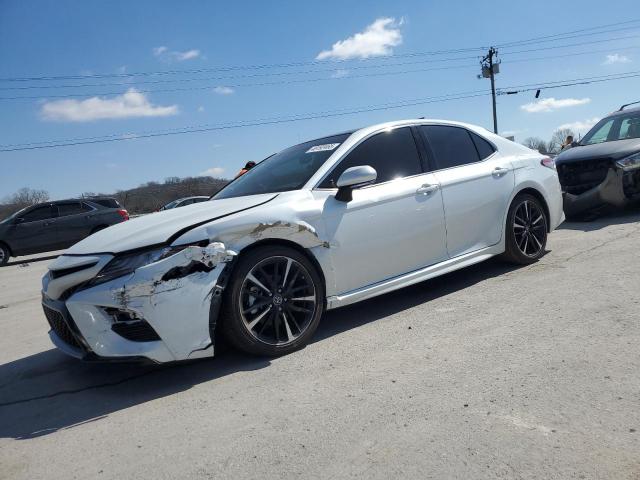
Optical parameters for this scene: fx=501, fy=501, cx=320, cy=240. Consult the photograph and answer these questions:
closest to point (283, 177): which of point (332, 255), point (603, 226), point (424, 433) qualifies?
point (332, 255)

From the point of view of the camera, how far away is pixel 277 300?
11.1 ft

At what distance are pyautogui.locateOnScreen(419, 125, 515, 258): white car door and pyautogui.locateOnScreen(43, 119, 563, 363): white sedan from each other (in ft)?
0.05

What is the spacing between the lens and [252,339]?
328 centimetres

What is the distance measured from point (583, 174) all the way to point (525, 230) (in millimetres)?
3394

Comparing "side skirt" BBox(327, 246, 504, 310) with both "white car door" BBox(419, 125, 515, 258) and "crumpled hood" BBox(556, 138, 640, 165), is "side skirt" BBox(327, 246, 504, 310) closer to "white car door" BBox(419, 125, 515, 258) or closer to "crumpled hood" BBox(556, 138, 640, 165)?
"white car door" BBox(419, 125, 515, 258)

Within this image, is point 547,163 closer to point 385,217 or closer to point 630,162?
point 385,217

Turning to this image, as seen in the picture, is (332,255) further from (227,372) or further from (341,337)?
(227,372)

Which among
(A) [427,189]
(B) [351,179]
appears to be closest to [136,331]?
(B) [351,179]

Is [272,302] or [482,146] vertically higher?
[482,146]

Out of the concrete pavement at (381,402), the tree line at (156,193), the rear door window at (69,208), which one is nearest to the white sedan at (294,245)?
the concrete pavement at (381,402)

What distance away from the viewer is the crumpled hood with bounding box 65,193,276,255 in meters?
3.14

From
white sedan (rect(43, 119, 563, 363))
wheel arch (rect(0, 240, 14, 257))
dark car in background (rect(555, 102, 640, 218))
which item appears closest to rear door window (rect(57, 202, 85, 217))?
wheel arch (rect(0, 240, 14, 257))

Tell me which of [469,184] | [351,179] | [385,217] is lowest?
[385,217]

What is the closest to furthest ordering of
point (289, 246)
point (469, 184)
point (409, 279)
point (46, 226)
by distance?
point (289, 246), point (409, 279), point (469, 184), point (46, 226)
